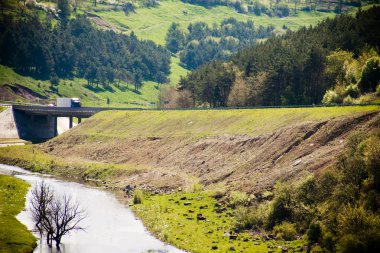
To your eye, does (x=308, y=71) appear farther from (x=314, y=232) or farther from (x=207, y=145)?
(x=314, y=232)

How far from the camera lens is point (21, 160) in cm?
14638

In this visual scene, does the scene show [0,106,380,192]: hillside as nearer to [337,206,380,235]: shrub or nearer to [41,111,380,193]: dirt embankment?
[41,111,380,193]: dirt embankment

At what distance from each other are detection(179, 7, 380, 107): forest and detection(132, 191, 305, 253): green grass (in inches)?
2073

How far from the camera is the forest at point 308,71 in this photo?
5497 inches

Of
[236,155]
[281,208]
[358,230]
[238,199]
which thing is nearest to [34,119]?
[236,155]

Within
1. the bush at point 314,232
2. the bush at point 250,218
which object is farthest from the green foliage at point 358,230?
the bush at point 250,218

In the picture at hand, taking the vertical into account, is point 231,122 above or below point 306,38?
below

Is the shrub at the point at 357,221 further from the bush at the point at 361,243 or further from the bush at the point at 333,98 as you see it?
the bush at the point at 333,98

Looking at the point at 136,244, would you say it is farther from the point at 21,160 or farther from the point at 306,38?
the point at 306,38

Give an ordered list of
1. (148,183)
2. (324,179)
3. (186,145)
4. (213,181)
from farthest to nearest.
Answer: (186,145)
(148,183)
(213,181)
(324,179)

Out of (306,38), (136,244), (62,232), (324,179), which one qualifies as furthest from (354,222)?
(306,38)

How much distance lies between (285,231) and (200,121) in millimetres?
72656

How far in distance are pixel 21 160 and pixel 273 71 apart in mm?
64687

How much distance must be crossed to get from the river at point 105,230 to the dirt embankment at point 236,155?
44.2 ft
